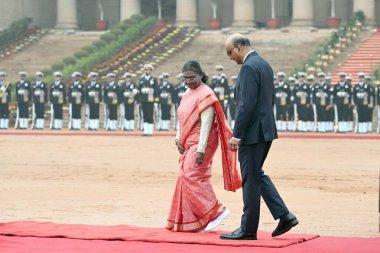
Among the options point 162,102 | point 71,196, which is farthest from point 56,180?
point 162,102

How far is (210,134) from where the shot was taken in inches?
583

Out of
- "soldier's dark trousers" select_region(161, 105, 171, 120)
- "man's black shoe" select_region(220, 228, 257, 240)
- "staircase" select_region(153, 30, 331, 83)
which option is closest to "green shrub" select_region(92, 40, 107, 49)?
"staircase" select_region(153, 30, 331, 83)

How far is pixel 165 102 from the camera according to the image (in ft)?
137

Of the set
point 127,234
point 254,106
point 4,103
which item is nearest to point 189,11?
point 4,103

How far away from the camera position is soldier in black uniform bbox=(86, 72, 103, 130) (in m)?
42.8

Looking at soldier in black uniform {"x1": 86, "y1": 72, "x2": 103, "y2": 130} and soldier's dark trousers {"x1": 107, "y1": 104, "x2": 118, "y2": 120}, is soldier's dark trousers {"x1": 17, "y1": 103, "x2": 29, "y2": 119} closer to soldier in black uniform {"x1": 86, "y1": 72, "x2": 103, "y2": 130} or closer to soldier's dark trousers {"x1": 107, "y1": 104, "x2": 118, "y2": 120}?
soldier in black uniform {"x1": 86, "y1": 72, "x2": 103, "y2": 130}

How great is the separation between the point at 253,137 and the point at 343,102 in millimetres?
28167

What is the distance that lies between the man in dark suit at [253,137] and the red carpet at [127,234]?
19 centimetres

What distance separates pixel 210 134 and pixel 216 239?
144cm

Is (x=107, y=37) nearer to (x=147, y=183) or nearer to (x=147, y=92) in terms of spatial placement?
(x=147, y=92)

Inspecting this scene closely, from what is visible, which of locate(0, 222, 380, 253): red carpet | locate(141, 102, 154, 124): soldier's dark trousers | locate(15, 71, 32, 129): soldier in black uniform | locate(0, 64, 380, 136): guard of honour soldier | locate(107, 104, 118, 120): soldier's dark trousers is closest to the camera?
locate(0, 222, 380, 253): red carpet

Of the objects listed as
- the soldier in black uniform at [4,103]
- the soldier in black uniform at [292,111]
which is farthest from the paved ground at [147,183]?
the soldier in black uniform at [4,103]

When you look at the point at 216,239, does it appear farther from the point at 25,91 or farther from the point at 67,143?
the point at 25,91

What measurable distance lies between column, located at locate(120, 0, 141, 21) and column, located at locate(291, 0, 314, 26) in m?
7.64
